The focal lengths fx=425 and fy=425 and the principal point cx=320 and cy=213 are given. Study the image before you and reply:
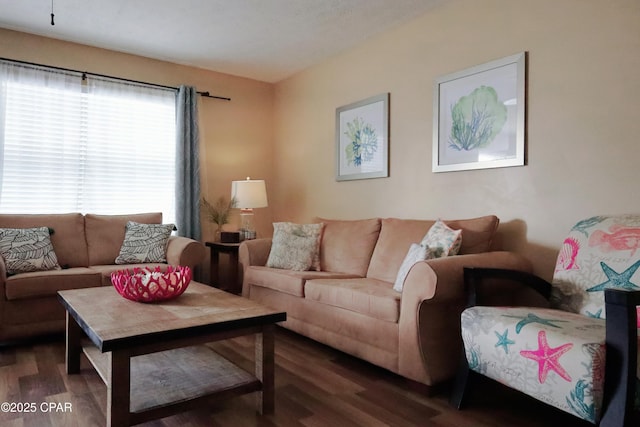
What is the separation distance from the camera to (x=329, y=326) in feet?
9.08

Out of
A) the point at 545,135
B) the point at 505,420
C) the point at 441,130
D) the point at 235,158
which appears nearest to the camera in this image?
the point at 505,420

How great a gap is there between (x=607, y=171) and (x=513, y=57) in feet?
3.04

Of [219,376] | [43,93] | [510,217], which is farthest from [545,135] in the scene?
[43,93]

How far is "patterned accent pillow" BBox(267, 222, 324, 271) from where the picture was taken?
11.3 ft

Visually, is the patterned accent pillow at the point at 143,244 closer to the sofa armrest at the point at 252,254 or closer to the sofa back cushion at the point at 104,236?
the sofa back cushion at the point at 104,236

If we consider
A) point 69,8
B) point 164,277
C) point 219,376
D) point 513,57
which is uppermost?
point 69,8

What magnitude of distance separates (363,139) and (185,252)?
6.09 feet

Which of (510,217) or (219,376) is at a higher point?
(510,217)

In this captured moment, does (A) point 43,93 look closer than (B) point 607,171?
No

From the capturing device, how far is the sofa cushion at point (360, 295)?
7.66 ft

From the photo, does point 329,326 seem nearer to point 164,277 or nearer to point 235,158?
point 164,277

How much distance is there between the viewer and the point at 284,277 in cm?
316

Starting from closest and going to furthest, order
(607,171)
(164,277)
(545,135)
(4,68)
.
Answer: (164,277) → (607,171) → (545,135) → (4,68)

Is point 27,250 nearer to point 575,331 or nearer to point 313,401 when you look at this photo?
point 313,401
